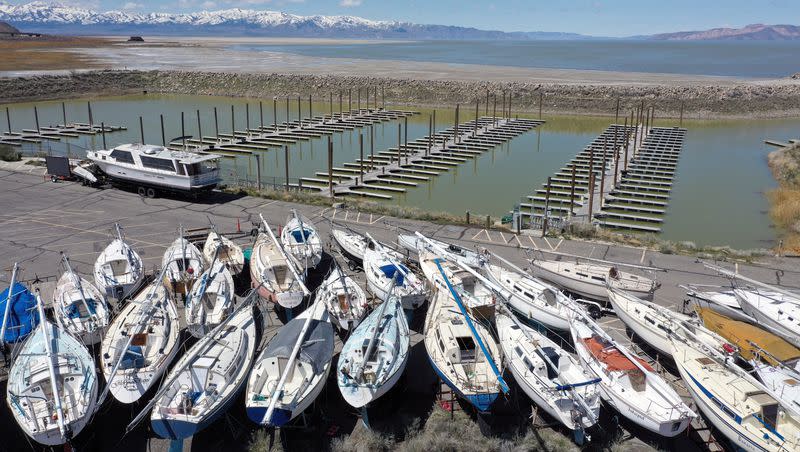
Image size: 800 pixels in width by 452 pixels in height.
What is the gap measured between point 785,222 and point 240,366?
34914 millimetres

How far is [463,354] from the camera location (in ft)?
51.9

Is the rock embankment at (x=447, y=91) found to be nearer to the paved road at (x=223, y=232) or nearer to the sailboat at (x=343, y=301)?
the paved road at (x=223, y=232)

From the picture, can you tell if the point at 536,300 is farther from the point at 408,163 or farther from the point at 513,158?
the point at 513,158

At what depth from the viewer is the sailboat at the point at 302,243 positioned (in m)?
22.4

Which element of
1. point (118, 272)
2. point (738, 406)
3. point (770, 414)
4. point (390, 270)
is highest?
point (390, 270)

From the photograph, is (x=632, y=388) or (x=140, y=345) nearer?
(x=632, y=388)

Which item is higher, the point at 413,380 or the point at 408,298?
the point at 408,298

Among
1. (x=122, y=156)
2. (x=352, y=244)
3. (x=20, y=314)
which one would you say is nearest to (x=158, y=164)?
(x=122, y=156)

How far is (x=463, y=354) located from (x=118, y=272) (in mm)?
13148

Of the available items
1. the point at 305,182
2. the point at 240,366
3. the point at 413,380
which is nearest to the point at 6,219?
the point at 305,182

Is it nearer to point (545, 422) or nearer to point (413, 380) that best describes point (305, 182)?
point (413, 380)

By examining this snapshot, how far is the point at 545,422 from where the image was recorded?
1493 cm

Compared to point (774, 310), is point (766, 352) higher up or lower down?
lower down

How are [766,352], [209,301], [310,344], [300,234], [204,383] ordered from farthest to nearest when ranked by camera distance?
1. [300,234]
2. [209,301]
3. [766,352]
4. [310,344]
5. [204,383]
